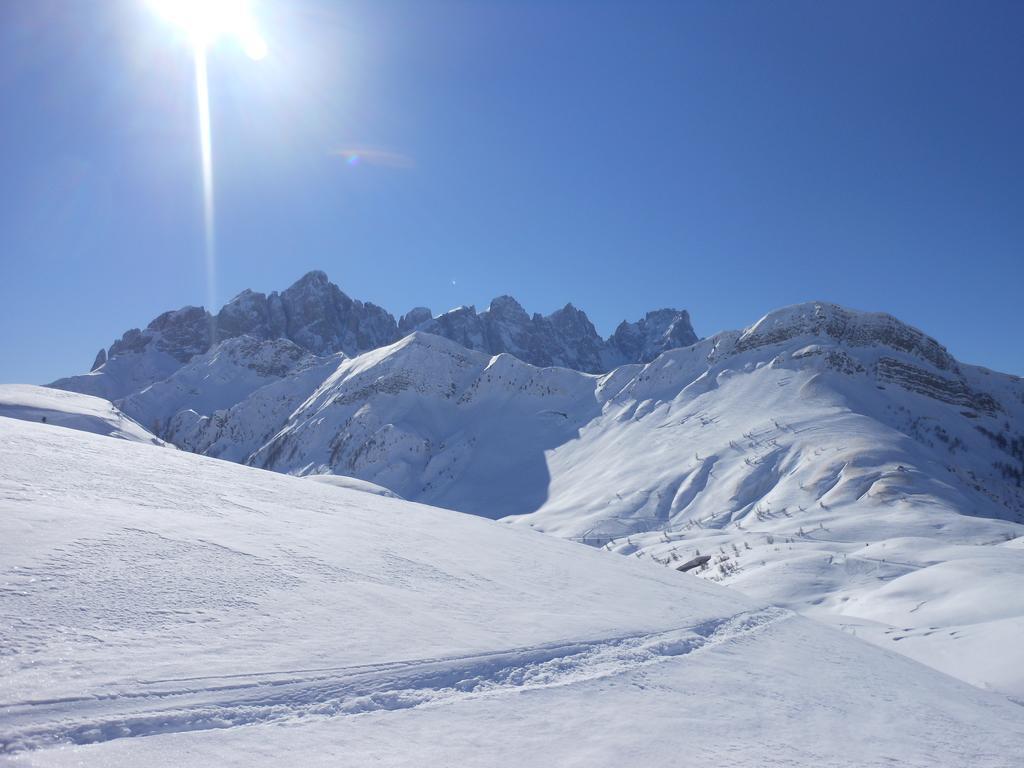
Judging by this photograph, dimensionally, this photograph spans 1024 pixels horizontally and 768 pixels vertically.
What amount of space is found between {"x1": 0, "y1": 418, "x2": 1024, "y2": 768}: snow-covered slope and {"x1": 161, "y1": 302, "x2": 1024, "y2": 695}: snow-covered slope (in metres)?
3.69

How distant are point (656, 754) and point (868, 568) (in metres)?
13.4

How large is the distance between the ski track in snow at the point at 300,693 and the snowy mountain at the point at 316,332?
135m

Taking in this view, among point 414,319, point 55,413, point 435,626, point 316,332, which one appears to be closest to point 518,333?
point 414,319

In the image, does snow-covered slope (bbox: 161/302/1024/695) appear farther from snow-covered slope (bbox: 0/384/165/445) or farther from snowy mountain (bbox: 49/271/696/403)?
snowy mountain (bbox: 49/271/696/403)

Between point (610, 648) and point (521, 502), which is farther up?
point (610, 648)

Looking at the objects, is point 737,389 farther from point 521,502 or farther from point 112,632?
point 112,632

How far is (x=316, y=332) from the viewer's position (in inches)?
6339

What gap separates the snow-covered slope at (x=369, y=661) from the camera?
2814mm

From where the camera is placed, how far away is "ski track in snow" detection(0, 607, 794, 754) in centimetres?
254

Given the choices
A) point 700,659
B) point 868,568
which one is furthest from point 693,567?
point 700,659

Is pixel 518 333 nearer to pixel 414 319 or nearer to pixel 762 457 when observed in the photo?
pixel 414 319

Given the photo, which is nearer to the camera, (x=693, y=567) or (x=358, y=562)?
(x=358, y=562)

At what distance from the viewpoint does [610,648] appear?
4.79m

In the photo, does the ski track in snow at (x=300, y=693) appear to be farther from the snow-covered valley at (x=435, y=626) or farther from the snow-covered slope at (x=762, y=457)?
the snow-covered slope at (x=762, y=457)
